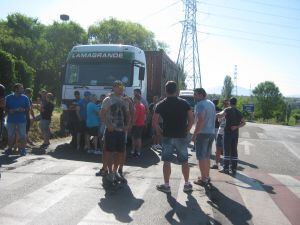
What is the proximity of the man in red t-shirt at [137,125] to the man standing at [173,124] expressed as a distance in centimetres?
428

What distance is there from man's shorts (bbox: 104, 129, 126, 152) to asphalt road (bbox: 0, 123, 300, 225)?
72cm

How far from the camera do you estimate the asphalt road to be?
585 centimetres

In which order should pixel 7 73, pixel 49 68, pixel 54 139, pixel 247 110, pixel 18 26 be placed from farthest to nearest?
pixel 247 110 → pixel 18 26 → pixel 49 68 → pixel 7 73 → pixel 54 139

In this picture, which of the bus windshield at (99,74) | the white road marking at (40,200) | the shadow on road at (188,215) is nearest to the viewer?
the white road marking at (40,200)

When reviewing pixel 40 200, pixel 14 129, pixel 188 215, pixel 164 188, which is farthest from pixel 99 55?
pixel 188 215

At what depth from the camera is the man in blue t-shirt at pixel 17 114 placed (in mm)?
10648

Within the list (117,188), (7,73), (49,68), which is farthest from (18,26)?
(117,188)

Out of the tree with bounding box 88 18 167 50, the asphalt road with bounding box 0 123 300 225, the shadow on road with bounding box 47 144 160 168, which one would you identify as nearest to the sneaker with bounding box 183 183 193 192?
the asphalt road with bounding box 0 123 300 225

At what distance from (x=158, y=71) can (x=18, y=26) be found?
40.9m

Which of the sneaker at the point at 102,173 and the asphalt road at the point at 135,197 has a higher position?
the sneaker at the point at 102,173

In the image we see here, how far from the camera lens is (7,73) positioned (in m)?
16.2

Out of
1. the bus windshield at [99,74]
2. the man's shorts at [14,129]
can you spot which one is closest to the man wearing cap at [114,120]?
the man's shorts at [14,129]

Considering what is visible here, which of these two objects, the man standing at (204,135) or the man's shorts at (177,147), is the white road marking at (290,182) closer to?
the man standing at (204,135)

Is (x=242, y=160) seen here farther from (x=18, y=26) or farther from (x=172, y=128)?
(x=18, y=26)
